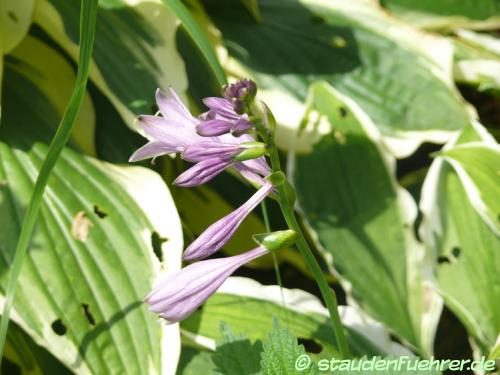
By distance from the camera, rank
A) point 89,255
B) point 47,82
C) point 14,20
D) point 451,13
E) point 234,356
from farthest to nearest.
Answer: point 451,13 < point 47,82 < point 14,20 < point 89,255 < point 234,356

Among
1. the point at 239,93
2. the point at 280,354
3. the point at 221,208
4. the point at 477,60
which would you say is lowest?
the point at 221,208

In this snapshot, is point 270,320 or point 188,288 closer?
point 188,288

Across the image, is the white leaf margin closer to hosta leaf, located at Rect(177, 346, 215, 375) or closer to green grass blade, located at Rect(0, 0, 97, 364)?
hosta leaf, located at Rect(177, 346, 215, 375)

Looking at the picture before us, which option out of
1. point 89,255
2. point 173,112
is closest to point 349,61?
point 89,255

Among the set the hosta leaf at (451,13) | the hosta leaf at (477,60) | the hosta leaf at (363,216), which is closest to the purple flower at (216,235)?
the hosta leaf at (363,216)

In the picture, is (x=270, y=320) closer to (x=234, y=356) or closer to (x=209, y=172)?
(x=234, y=356)

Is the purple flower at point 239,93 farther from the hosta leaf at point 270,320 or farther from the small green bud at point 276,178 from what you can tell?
the hosta leaf at point 270,320

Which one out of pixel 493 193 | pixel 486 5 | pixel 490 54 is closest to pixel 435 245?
pixel 493 193
